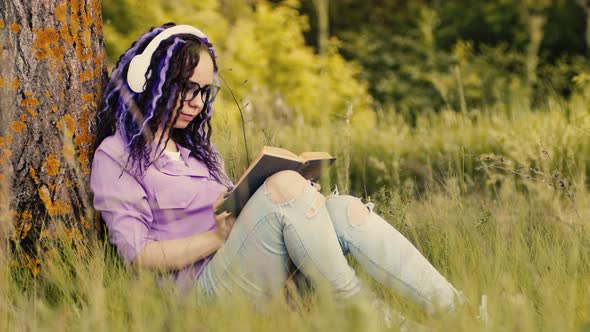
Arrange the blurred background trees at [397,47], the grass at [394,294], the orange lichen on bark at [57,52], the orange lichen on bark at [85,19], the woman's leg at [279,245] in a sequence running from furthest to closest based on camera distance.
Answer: the blurred background trees at [397,47], the orange lichen on bark at [85,19], the orange lichen on bark at [57,52], the woman's leg at [279,245], the grass at [394,294]

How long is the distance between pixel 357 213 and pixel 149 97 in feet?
2.76

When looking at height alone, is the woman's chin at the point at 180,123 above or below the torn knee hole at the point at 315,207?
above

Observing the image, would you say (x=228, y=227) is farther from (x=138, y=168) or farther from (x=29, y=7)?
(x=29, y=7)

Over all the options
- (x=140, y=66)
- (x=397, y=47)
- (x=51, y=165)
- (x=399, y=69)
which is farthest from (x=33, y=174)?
(x=397, y=47)

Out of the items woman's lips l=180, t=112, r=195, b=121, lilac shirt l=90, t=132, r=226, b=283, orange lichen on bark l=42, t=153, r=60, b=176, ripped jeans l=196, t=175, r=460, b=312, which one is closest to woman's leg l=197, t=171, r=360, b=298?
ripped jeans l=196, t=175, r=460, b=312

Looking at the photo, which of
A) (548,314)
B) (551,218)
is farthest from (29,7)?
(551,218)

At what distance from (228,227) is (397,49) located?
10673mm

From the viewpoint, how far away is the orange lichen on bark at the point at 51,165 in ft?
9.16

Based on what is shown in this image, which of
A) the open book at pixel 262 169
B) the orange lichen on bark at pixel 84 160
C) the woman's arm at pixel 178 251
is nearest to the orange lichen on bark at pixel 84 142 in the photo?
the orange lichen on bark at pixel 84 160

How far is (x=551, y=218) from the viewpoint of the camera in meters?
3.42

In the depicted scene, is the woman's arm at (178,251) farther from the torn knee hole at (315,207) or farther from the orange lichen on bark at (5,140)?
the orange lichen on bark at (5,140)

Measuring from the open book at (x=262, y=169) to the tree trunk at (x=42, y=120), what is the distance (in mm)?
544

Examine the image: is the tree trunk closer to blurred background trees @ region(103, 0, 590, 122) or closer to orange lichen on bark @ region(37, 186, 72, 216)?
orange lichen on bark @ region(37, 186, 72, 216)

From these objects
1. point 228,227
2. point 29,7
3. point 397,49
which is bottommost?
point 397,49
